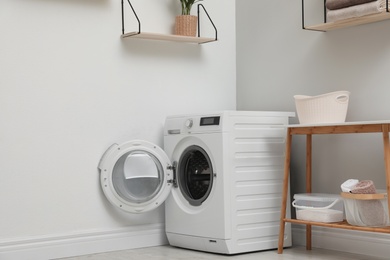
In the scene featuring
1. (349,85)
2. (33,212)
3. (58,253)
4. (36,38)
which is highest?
(36,38)

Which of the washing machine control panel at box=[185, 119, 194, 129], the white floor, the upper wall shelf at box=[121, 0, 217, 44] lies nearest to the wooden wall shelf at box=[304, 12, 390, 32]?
the upper wall shelf at box=[121, 0, 217, 44]

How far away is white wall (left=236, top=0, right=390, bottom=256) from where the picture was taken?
387 cm

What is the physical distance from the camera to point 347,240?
4.03 metres

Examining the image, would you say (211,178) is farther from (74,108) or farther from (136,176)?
(74,108)

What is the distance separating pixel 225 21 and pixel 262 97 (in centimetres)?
64

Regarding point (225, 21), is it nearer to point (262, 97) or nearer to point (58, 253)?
point (262, 97)

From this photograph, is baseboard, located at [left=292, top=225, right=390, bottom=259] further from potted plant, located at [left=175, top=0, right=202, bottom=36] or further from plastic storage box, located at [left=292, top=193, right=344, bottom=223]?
potted plant, located at [left=175, top=0, right=202, bottom=36]

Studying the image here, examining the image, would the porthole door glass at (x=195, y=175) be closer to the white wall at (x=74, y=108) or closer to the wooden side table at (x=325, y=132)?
the white wall at (x=74, y=108)

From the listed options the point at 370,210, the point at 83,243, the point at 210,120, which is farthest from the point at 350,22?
the point at 83,243

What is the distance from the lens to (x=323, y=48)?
421 centimetres

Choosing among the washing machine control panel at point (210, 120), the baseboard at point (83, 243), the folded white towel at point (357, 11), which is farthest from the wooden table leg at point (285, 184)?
the baseboard at point (83, 243)

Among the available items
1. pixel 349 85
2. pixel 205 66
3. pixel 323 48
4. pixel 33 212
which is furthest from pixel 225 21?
pixel 33 212

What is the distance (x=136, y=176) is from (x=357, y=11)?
164 cm

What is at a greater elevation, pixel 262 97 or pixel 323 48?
pixel 323 48
